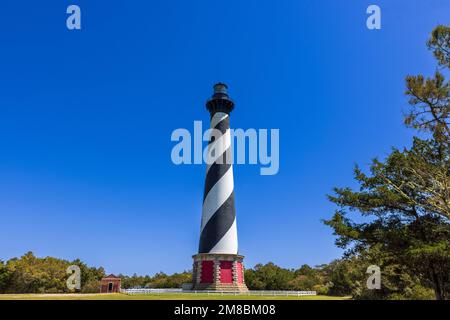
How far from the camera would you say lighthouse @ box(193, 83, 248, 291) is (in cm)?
3009

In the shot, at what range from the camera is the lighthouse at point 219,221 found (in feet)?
98.7

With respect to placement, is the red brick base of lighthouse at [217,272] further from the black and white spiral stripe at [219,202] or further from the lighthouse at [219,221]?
the black and white spiral stripe at [219,202]

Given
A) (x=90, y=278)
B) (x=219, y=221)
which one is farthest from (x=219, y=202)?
(x=90, y=278)

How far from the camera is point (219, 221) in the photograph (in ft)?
104

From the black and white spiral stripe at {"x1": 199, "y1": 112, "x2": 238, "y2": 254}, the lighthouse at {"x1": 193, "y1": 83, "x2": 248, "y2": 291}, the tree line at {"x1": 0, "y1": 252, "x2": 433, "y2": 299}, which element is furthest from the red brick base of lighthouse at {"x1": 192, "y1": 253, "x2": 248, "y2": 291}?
the tree line at {"x1": 0, "y1": 252, "x2": 433, "y2": 299}

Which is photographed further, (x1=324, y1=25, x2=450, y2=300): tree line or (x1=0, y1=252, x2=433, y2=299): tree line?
(x1=0, y1=252, x2=433, y2=299): tree line

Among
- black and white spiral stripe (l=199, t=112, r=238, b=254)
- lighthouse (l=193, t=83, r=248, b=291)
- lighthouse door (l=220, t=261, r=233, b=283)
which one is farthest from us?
black and white spiral stripe (l=199, t=112, r=238, b=254)

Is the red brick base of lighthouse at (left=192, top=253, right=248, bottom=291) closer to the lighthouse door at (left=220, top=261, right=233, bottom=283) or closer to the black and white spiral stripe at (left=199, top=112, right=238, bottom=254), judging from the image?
the lighthouse door at (left=220, top=261, right=233, bottom=283)

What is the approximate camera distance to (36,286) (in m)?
42.8

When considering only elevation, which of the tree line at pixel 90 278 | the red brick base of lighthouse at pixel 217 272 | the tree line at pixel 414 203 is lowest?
the tree line at pixel 90 278

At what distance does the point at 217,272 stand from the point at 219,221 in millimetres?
4843

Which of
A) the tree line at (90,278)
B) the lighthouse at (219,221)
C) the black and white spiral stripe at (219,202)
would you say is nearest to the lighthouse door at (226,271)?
the lighthouse at (219,221)

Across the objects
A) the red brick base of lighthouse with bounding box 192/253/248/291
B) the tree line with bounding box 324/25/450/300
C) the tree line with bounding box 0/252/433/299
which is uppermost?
the tree line with bounding box 324/25/450/300

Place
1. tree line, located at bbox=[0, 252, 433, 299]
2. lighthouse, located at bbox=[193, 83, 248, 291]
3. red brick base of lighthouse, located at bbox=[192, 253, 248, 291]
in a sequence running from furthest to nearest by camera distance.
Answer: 1. tree line, located at bbox=[0, 252, 433, 299]
2. lighthouse, located at bbox=[193, 83, 248, 291]
3. red brick base of lighthouse, located at bbox=[192, 253, 248, 291]
